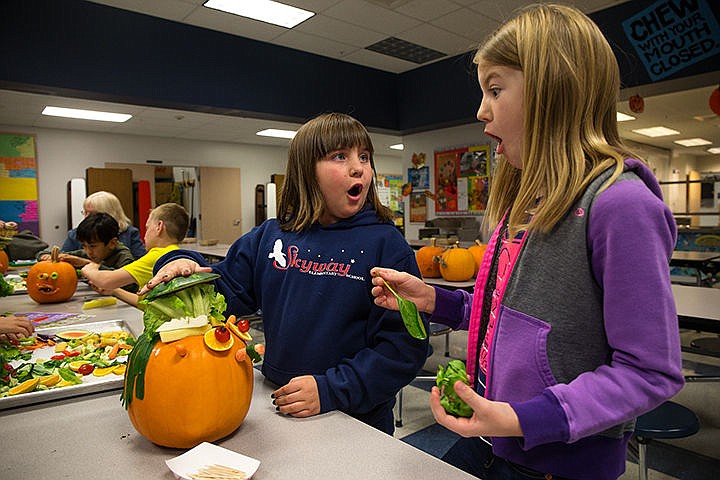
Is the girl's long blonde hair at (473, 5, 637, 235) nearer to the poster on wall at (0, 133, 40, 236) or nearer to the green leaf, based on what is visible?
the green leaf

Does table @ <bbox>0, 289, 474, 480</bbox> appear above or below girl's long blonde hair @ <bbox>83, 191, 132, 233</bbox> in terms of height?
below

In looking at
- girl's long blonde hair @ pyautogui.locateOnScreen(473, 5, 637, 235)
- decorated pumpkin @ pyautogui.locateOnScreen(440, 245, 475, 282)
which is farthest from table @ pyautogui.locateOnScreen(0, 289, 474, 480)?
decorated pumpkin @ pyautogui.locateOnScreen(440, 245, 475, 282)

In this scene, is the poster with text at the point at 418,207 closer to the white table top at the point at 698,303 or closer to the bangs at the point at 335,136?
the white table top at the point at 698,303

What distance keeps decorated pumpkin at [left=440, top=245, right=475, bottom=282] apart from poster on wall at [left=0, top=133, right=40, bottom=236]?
716 cm

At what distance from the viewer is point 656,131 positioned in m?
10.3

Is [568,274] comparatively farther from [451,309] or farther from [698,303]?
[698,303]

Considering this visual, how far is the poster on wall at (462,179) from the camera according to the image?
6.27 m

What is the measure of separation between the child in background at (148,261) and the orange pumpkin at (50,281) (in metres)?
0.28

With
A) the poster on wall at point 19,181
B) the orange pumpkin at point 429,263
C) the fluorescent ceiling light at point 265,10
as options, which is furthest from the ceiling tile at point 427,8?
the poster on wall at point 19,181

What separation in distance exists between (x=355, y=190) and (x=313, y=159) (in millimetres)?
140

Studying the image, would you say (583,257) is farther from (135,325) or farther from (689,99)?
(689,99)

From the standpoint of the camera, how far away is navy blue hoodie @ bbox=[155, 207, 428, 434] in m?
1.12

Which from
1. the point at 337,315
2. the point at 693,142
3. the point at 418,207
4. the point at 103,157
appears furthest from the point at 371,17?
the point at 693,142

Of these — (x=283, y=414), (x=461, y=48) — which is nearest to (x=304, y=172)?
(x=283, y=414)
